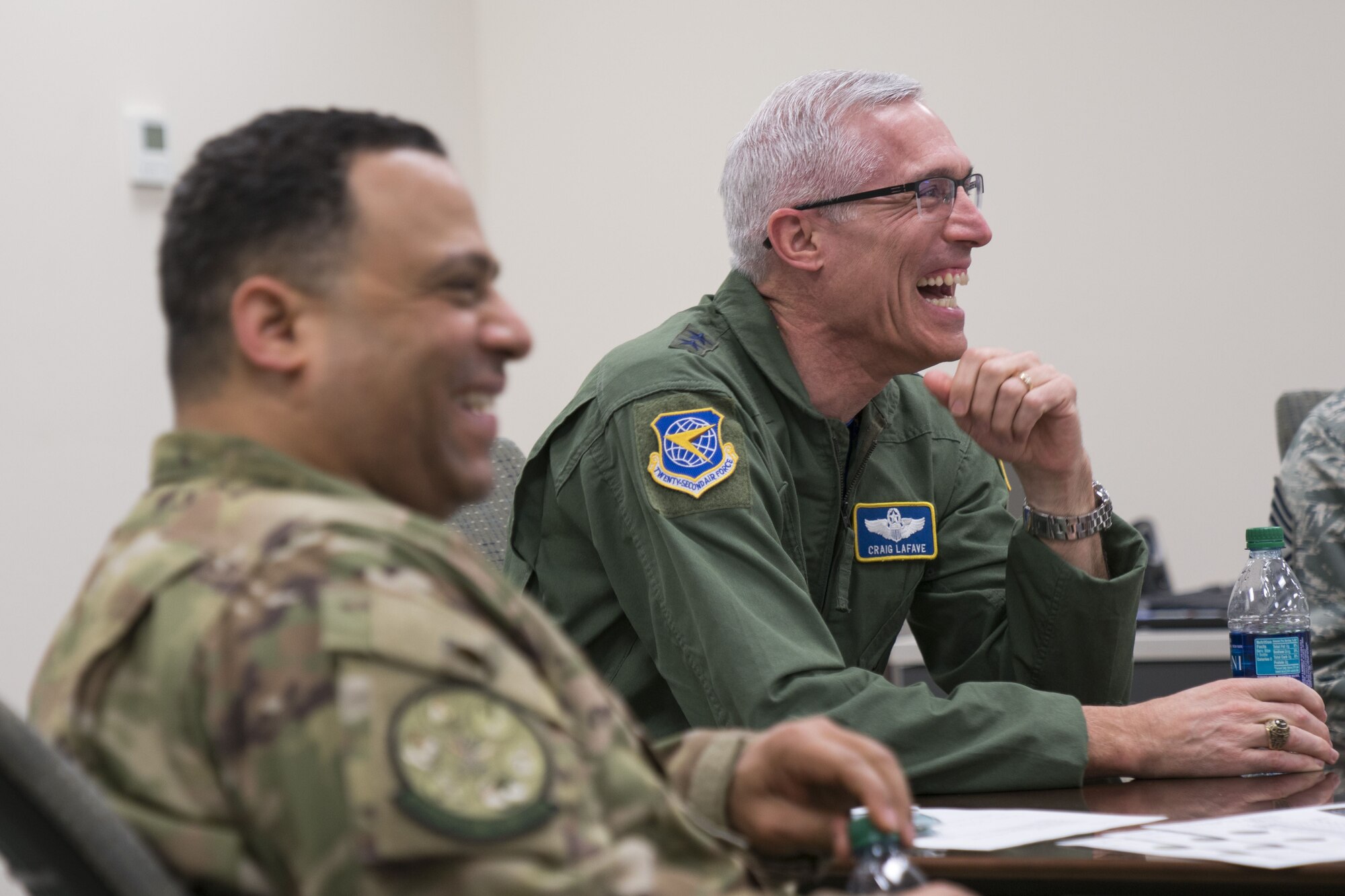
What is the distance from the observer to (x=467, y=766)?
0.60 m

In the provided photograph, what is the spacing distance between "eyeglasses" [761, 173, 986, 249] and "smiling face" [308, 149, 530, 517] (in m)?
1.10

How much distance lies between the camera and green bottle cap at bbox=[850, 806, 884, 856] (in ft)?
2.63

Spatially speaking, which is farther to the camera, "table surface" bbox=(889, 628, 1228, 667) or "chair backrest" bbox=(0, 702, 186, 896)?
"table surface" bbox=(889, 628, 1228, 667)

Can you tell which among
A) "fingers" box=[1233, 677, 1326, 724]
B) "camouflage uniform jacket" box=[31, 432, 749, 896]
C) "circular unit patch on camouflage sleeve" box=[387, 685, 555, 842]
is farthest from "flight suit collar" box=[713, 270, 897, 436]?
"circular unit patch on camouflage sleeve" box=[387, 685, 555, 842]

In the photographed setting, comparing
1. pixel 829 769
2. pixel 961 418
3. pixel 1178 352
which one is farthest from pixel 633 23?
pixel 829 769

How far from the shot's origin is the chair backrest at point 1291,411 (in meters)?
2.28

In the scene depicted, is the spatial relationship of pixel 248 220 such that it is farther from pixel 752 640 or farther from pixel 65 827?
pixel 752 640

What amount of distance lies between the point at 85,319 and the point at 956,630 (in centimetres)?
196

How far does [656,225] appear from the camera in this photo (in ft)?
13.9

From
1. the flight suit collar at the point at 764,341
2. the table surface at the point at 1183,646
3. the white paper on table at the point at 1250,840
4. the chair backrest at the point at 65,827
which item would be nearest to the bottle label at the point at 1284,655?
the white paper on table at the point at 1250,840

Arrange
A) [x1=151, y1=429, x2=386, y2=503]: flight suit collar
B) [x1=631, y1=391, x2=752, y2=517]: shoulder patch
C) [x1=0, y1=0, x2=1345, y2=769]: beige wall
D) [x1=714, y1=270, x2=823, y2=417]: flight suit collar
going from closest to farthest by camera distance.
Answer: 1. [x1=151, y1=429, x2=386, y2=503]: flight suit collar
2. [x1=631, y1=391, x2=752, y2=517]: shoulder patch
3. [x1=714, y1=270, x2=823, y2=417]: flight suit collar
4. [x1=0, y1=0, x2=1345, y2=769]: beige wall

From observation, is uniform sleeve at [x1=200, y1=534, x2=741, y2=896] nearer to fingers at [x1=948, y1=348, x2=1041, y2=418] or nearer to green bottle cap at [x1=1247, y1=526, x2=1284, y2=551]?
fingers at [x1=948, y1=348, x2=1041, y2=418]

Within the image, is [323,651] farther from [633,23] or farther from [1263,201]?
[633,23]

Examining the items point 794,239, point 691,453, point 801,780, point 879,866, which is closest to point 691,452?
point 691,453
